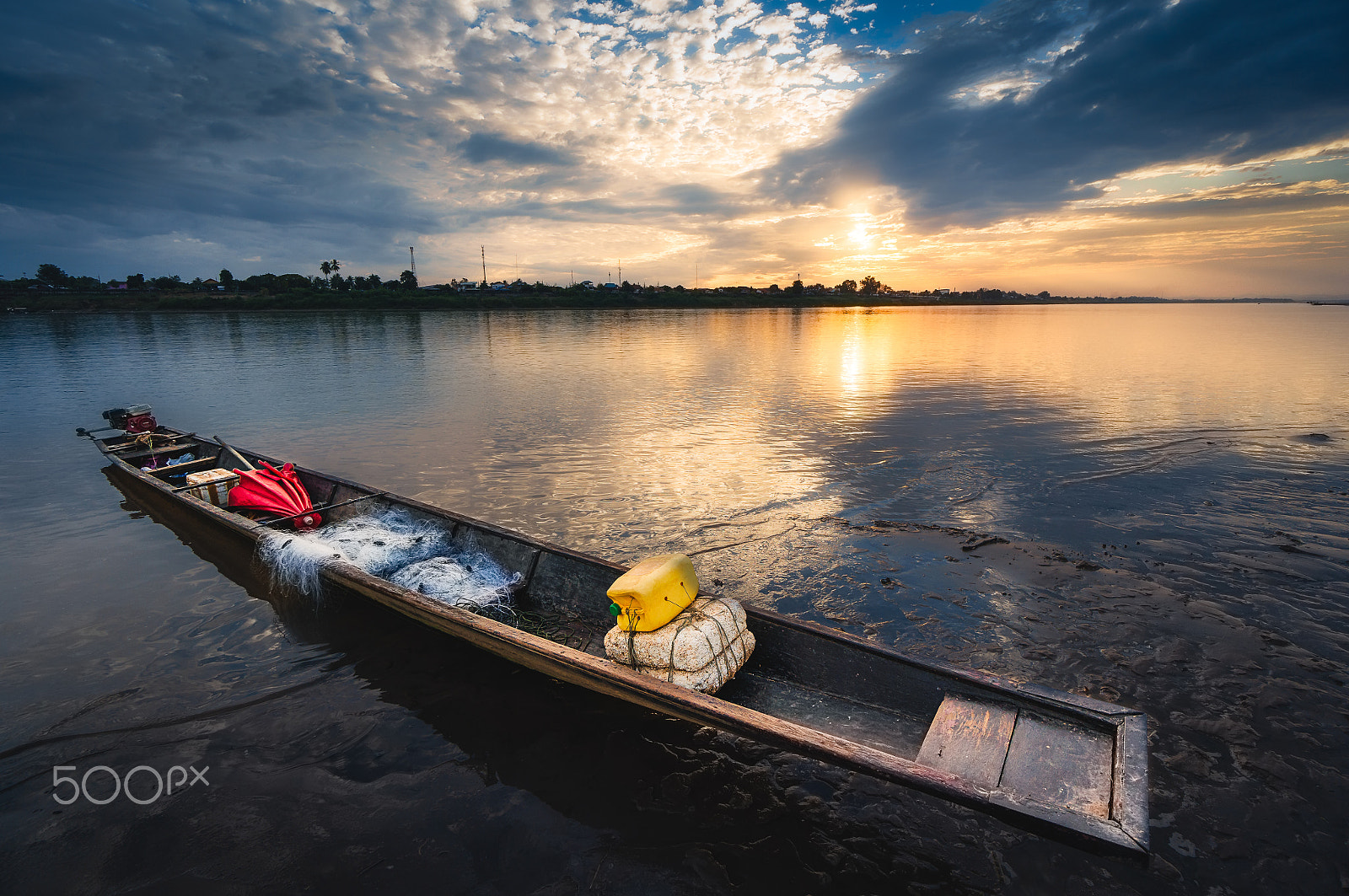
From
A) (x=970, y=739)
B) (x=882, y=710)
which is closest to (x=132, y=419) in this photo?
(x=882, y=710)

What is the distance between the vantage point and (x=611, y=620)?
607 centimetres

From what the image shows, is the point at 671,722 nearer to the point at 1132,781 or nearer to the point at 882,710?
the point at 882,710

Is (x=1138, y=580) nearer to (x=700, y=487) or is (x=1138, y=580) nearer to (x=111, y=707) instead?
(x=700, y=487)

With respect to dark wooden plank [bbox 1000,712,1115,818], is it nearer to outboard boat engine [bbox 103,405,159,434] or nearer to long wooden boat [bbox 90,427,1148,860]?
long wooden boat [bbox 90,427,1148,860]

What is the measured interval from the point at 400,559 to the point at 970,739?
21.9ft

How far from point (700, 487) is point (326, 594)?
251 inches

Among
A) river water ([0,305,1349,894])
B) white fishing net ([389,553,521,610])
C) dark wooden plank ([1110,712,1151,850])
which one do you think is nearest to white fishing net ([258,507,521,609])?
white fishing net ([389,553,521,610])

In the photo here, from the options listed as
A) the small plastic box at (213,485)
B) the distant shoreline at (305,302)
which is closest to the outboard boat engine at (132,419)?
the small plastic box at (213,485)

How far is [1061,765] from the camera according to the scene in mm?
3789

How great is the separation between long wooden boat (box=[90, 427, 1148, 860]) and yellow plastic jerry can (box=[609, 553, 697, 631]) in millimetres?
412

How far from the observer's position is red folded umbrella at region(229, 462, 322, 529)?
324 inches

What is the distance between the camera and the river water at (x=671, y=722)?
3861 millimetres

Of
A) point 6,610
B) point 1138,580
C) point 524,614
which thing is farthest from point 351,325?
point 1138,580

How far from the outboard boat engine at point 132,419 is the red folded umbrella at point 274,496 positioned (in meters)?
6.98
